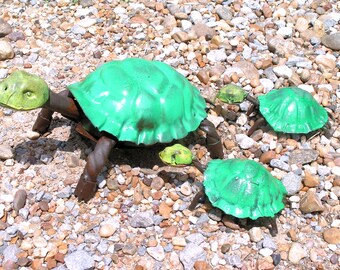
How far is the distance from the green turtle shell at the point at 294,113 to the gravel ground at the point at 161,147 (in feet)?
0.36

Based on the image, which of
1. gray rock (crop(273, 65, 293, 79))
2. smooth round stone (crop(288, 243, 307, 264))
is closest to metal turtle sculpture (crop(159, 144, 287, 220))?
smooth round stone (crop(288, 243, 307, 264))

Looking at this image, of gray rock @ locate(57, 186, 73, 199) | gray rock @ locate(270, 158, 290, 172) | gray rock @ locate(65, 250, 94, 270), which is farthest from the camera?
gray rock @ locate(270, 158, 290, 172)

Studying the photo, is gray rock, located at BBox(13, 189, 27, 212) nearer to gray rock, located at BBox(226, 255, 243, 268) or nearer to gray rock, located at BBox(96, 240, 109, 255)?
gray rock, located at BBox(96, 240, 109, 255)

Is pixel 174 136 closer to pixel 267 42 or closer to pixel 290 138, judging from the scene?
pixel 290 138

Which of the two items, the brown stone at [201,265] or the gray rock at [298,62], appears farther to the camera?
the gray rock at [298,62]

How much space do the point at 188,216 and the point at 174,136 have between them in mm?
466

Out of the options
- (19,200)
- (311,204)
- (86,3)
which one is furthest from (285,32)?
(19,200)

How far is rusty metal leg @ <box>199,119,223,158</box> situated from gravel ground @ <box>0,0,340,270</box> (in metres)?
0.12

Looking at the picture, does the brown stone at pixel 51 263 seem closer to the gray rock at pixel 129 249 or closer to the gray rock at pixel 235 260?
the gray rock at pixel 129 249

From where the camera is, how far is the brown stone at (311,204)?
10.1 feet

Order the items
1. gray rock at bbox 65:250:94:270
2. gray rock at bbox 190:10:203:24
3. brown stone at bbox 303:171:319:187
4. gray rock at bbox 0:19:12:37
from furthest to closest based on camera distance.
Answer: gray rock at bbox 190:10:203:24
gray rock at bbox 0:19:12:37
brown stone at bbox 303:171:319:187
gray rock at bbox 65:250:94:270

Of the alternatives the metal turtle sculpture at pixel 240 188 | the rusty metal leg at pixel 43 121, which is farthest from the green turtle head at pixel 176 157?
the rusty metal leg at pixel 43 121

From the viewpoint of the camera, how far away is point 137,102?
9.98 feet

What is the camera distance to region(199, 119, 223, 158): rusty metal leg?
3.29 m
